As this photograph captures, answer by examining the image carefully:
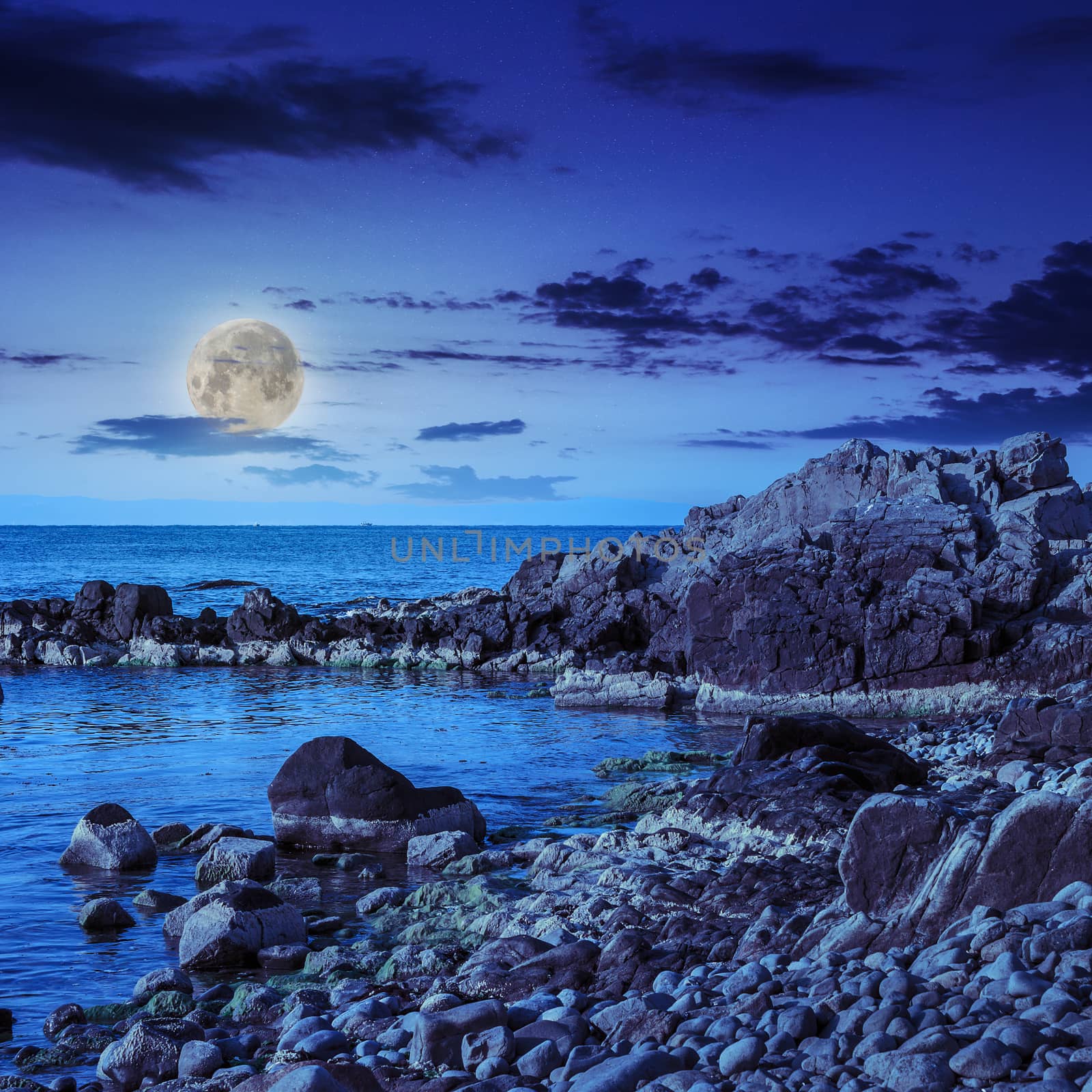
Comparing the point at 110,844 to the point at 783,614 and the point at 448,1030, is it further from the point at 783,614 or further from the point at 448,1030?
the point at 783,614

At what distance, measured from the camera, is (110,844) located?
15109 mm

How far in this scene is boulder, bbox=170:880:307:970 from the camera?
11.2 m

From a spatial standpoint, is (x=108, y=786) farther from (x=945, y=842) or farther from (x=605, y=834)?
(x=945, y=842)

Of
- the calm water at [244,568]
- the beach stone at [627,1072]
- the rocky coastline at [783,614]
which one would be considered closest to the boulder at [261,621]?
the rocky coastline at [783,614]

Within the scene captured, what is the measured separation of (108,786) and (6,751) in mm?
5619

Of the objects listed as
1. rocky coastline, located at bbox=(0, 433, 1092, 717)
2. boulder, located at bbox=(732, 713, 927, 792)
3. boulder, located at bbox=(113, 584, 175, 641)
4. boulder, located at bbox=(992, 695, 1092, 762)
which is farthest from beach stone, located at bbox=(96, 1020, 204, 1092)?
boulder, located at bbox=(113, 584, 175, 641)

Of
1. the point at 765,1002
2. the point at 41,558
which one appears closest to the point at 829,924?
the point at 765,1002

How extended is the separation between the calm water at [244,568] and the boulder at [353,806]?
52.7 m

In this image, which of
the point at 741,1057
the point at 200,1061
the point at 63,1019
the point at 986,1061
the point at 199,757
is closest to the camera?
the point at 986,1061

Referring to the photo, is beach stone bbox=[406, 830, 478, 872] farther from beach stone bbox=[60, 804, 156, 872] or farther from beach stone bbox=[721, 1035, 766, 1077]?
beach stone bbox=[721, 1035, 766, 1077]

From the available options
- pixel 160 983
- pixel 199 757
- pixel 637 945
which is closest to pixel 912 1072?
pixel 637 945

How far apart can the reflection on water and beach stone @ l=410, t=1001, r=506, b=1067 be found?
3.69 metres

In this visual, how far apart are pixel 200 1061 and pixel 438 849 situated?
7.16m

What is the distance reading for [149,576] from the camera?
104m
